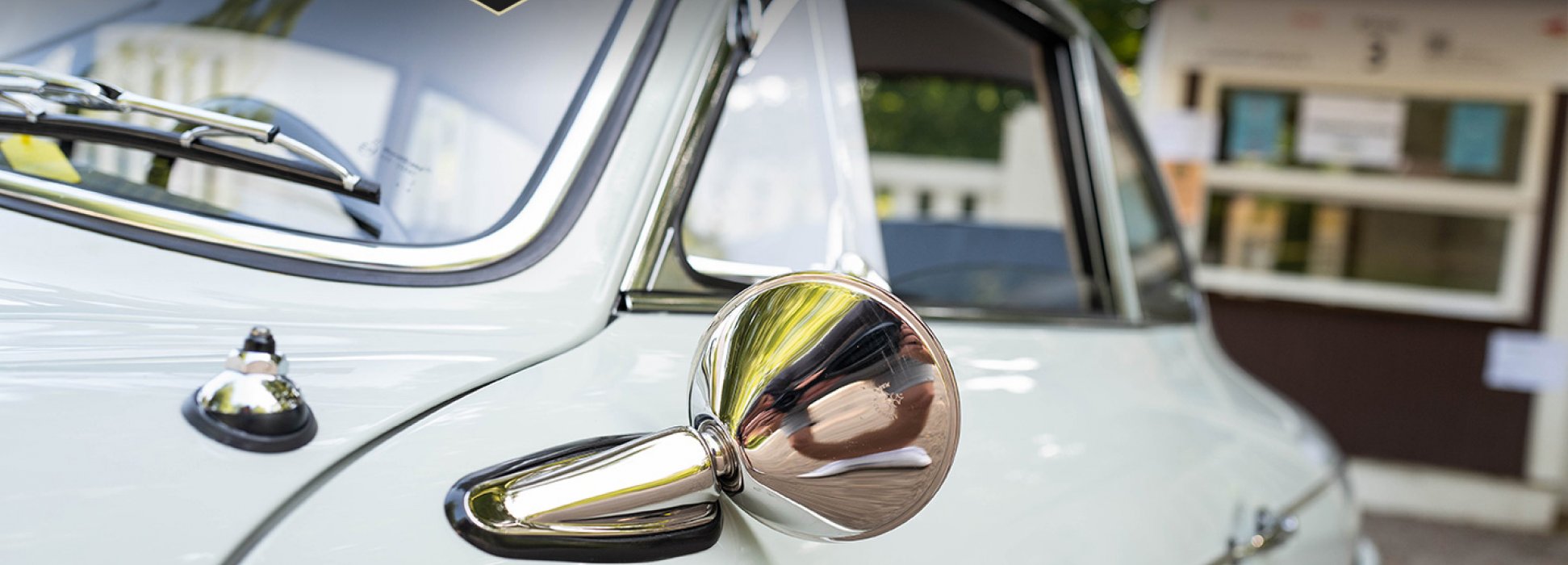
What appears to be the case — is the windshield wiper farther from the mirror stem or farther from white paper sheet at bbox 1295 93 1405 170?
white paper sheet at bbox 1295 93 1405 170

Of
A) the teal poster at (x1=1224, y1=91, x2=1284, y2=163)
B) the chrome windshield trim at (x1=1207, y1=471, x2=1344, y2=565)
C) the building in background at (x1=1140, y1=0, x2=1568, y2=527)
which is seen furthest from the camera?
the teal poster at (x1=1224, y1=91, x2=1284, y2=163)

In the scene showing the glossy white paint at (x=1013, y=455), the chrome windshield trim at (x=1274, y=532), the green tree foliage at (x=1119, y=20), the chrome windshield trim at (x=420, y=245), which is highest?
the green tree foliage at (x=1119, y=20)

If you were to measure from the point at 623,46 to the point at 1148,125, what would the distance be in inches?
206

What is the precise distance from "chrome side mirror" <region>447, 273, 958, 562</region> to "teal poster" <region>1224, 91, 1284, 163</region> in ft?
18.2

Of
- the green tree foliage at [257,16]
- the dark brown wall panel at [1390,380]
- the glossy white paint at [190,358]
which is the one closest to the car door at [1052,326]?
the glossy white paint at [190,358]

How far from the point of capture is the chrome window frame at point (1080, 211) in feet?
3.78

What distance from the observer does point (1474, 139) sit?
5645 millimetres

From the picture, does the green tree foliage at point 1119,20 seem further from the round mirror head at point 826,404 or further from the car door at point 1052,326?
the round mirror head at point 826,404

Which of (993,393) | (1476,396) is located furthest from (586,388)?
(1476,396)

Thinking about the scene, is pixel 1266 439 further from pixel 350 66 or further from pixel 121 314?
pixel 121 314

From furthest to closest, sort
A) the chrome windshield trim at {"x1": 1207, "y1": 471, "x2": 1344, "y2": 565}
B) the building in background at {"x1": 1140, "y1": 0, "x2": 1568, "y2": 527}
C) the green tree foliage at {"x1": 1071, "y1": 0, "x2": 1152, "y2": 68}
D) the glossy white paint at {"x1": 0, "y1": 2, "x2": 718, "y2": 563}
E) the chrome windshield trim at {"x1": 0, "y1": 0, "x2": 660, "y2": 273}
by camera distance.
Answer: the green tree foliage at {"x1": 1071, "y1": 0, "x2": 1152, "y2": 68} < the building in background at {"x1": 1140, "y1": 0, "x2": 1568, "y2": 527} < the chrome windshield trim at {"x1": 1207, "y1": 471, "x2": 1344, "y2": 565} < the chrome windshield trim at {"x1": 0, "y1": 0, "x2": 660, "y2": 273} < the glossy white paint at {"x1": 0, "y1": 2, "x2": 718, "y2": 563}

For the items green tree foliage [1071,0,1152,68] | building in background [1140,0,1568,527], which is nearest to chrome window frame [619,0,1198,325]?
building in background [1140,0,1568,527]

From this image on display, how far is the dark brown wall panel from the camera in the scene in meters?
5.71

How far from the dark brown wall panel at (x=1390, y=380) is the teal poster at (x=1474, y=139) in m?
0.72
